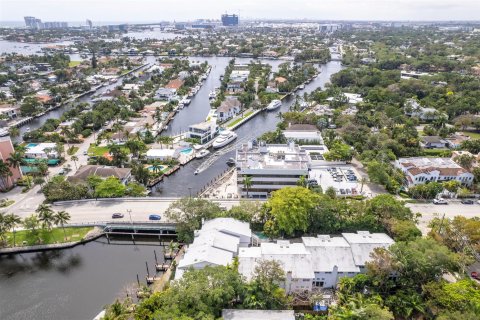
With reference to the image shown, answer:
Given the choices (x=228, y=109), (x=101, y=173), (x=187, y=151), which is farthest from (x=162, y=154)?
(x=228, y=109)

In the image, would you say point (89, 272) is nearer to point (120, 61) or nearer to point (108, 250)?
point (108, 250)

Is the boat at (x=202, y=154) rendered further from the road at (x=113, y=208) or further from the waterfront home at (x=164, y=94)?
the waterfront home at (x=164, y=94)

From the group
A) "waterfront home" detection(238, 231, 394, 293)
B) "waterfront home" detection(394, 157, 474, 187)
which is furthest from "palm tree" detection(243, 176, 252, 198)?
"waterfront home" detection(394, 157, 474, 187)

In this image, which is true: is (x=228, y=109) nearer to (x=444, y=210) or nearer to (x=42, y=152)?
(x=42, y=152)

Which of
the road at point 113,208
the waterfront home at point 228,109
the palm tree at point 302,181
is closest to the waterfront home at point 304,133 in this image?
the waterfront home at point 228,109

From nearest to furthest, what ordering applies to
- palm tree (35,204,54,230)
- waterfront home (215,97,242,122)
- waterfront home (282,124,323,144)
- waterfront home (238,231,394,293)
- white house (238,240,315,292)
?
white house (238,240,315,292), waterfront home (238,231,394,293), palm tree (35,204,54,230), waterfront home (282,124,323,144), waterfront home (215,97,242,122)

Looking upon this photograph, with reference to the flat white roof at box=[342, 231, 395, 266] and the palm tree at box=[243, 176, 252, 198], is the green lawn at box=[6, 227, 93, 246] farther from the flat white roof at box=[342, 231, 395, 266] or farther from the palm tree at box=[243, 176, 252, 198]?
the flat white roof at box=[342, 231, 395, 266]
